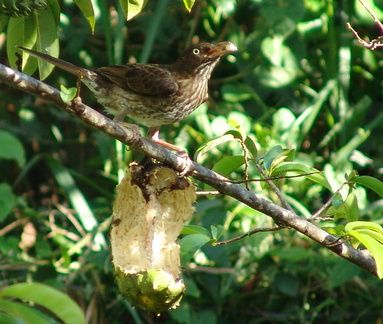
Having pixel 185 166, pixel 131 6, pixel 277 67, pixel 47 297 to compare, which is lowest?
pixel 277 67

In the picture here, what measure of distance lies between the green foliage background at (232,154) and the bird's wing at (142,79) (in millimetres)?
514

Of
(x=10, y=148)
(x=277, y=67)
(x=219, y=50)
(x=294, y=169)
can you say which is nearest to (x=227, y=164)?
(x=294, y=169)

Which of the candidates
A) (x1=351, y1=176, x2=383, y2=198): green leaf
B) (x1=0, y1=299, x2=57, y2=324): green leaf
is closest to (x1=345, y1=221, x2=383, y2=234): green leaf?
(x1=351, y1=176, x2=383, y2=198): green leaf

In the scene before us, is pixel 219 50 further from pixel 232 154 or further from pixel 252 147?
pixel 252 147

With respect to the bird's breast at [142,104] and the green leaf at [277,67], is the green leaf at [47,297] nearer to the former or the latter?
the bird's breast at [142,104]

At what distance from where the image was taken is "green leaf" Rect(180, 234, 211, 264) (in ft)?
9.48

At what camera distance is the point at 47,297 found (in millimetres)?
1977

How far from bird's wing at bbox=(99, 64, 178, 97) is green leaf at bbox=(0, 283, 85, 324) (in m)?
2.56

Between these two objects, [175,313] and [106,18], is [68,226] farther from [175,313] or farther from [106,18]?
[106,18]

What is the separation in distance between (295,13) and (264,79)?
0.67 m

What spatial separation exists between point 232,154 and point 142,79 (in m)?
1.11

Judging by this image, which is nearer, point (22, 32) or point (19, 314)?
point (19, 314)

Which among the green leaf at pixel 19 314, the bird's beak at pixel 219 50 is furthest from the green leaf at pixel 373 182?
the bird's beak at pixel 219 50

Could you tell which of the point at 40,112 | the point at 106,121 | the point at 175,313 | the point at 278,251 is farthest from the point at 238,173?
the point at 106,121
